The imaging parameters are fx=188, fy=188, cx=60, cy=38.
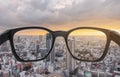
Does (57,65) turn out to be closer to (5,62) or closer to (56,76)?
(56,76)

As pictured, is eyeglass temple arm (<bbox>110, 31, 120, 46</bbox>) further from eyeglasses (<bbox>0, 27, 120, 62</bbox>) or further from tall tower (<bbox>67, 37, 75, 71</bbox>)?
tall tower (<bbox>67, 37, 75, 71</bbox>)

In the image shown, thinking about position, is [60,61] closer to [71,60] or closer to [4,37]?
[71,60]

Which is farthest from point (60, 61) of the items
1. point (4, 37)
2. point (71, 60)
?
point (4, 37)

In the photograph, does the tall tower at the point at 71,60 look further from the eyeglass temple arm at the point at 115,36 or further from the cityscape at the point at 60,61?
the eyeglass temple arm at the point at 115,36

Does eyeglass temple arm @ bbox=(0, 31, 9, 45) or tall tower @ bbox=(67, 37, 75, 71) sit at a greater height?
eyeglass temple arm @ bbox=(0, 31, 9, 45)

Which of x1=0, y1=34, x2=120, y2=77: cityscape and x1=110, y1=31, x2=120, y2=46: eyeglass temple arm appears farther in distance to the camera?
x1=0, y1=34, x2=120, y2=77: cityscape

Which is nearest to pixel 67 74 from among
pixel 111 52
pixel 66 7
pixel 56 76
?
pixel 56 76

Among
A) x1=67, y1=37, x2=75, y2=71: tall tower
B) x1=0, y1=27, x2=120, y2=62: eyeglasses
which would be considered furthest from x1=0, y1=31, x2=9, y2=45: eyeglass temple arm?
x1=67, y1=37, x2=75, y2=71: tall tower
